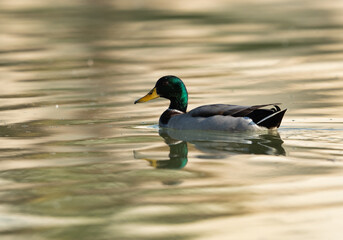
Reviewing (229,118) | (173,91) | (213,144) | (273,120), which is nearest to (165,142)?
(213,144)

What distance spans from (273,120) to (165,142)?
4.18 ft

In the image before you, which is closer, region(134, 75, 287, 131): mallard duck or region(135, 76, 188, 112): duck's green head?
region(134, 75, 287, 131): mallard duck

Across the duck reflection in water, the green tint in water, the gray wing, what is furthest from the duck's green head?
the gray wing

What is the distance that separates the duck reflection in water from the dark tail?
101mm

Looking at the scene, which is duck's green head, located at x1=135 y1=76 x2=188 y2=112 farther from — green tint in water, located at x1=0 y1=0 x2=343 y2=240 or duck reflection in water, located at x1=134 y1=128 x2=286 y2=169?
duck reflection in water, located at x1=134 y1=128 x2=286 y2=169

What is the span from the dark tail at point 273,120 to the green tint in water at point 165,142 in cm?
15

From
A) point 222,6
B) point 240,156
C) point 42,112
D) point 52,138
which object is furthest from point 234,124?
point 222,6

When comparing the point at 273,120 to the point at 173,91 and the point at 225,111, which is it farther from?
the point at 173,91

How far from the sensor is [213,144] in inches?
362

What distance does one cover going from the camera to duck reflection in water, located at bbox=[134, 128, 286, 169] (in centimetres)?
830

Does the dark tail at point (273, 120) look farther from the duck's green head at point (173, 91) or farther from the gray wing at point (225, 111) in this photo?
the duck's green head at point (173, 91)

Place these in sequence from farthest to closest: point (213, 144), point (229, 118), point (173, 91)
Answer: point (173, 91) → point (229, 118) → point (213, 144)

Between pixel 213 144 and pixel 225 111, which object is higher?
pixel 225 111

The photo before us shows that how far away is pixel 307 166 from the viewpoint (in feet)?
25.0
